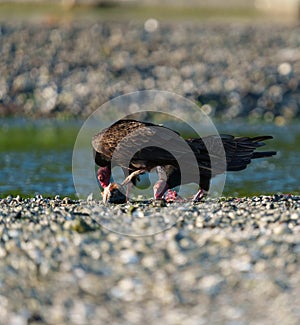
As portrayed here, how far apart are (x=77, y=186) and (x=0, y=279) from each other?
26.4 feet

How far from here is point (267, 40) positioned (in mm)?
34719

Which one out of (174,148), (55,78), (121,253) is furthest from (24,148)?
(121,253)

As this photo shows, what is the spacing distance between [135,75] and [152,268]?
2137 centimetres

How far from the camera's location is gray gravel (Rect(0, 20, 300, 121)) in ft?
94.5

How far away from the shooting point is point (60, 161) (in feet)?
67.0

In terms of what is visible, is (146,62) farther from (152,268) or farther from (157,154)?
(152,268)

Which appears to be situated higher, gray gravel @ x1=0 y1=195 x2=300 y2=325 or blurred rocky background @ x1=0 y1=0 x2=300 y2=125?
gray gravel @ x1=0 y1=195 x2=300 y2=325

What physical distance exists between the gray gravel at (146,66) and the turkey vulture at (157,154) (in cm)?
1447

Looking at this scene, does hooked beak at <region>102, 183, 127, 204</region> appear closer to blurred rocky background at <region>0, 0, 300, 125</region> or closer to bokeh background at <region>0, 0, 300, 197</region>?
bokeh background at <region>0, 0, 300, 197</region>

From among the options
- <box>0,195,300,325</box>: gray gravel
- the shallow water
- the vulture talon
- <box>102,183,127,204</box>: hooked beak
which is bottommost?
the shallow water

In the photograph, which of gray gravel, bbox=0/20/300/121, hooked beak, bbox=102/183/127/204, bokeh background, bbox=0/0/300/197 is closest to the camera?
hooked beak, bbox=102/183/127/204

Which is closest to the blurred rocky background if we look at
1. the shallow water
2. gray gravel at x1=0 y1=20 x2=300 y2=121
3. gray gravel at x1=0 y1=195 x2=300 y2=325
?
gray gravel at x1=0 y1=20 x2=300 y2=121

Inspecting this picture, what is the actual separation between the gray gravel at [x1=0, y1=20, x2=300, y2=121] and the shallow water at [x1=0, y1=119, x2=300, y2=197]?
1436mm

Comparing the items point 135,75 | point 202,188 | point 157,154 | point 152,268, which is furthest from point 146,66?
point 152,268
